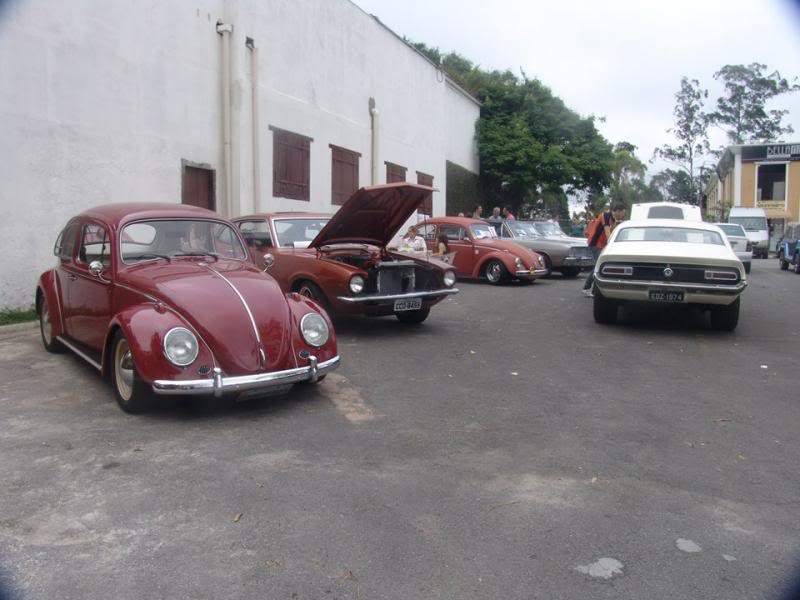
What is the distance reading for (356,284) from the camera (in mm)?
7980

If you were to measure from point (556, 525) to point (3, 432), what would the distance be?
3.73m

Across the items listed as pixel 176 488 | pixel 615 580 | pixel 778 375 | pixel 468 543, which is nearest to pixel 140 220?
pixel 176 488

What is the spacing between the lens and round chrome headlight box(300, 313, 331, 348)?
5504 mm

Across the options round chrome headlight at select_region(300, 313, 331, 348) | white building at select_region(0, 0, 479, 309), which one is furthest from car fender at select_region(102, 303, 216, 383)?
white building at select_region(0, 0, 479, 309)

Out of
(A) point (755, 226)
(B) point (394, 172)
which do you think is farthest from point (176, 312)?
(A) point (755, 226)

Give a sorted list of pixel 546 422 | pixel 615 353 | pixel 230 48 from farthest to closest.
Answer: pixel 230 48 < pixel 615 353 < pixel 546 422

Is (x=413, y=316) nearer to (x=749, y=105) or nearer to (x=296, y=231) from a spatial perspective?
(x=296, y=231)

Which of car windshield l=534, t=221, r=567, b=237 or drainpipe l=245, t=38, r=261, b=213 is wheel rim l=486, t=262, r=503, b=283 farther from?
drainpipe l=245, t=38, r=261, b=213

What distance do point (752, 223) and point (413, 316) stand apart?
1130 inches

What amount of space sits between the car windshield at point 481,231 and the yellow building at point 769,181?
1397 inches

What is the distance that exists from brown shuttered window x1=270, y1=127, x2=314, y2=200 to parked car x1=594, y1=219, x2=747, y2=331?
7.53 m

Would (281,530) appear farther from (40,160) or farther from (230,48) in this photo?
(230,48)

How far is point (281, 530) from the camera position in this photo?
3268 millimetres

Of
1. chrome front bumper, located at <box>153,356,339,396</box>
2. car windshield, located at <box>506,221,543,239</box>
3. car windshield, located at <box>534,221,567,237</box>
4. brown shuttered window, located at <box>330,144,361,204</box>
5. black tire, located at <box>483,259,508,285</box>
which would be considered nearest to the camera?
chrome front bumper, located at <box>153,356,339,396</box>
